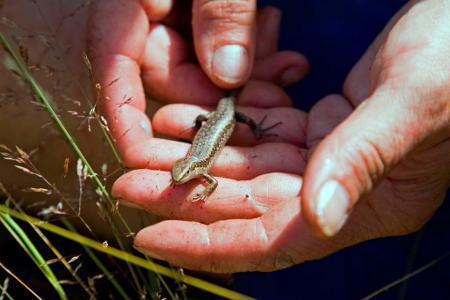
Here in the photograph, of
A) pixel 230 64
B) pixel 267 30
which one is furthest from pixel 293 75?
pixel 230 64

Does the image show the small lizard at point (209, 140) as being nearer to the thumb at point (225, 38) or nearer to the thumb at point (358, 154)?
the thumb at point (225, 38)

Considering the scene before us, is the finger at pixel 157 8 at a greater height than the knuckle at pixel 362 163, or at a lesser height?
greater

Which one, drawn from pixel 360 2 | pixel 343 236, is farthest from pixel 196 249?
pixel 360 2

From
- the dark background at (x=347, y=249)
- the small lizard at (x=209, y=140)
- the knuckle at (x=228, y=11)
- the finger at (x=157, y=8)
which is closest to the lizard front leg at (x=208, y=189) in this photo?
the small lizard at (x=209, y=140)

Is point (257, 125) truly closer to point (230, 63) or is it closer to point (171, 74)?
point (230, 63)

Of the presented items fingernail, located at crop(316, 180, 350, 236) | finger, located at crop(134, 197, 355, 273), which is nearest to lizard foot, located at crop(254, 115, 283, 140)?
finger, located at crop(134, 197, 355, 273)

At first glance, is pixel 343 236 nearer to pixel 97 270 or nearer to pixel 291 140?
pixel 291 140
